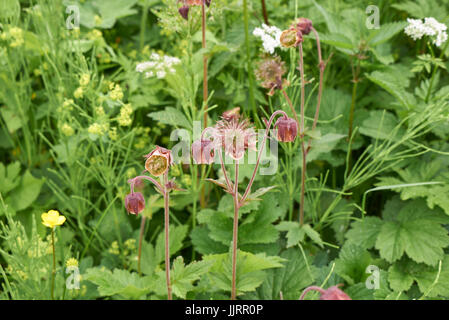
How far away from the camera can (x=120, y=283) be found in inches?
48.4

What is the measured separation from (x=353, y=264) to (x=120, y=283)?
644 mm

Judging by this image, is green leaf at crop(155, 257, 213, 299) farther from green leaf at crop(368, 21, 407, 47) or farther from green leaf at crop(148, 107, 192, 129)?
green leaf at crop(368, 21, 407, 47)

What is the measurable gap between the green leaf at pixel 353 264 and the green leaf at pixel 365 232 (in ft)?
0.14

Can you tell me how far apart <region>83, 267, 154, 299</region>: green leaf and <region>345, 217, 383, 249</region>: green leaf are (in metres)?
0.60

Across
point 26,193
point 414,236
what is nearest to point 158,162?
point 414,236

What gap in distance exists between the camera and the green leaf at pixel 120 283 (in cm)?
118

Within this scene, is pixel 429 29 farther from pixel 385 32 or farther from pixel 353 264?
pixel 353 264

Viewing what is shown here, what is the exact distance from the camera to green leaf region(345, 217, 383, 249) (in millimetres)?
1365

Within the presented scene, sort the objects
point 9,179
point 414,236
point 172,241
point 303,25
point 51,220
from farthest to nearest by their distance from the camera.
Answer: point 9,179, point 172,241, point 414,236, point 303,25, point 51,220

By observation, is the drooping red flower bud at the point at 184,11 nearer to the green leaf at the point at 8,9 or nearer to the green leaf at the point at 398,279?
the green leaf at the point at 8,9

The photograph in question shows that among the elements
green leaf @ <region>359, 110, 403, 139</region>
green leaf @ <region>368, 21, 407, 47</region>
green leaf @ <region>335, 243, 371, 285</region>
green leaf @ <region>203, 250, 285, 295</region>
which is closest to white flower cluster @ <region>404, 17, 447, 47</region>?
green leaf @ <region>368, 21, 407, 47</region>

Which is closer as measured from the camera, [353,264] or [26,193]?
[353,264]
